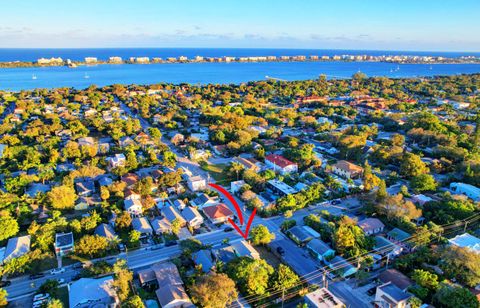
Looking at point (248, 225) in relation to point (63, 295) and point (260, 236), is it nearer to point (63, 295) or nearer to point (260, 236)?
point (260, 236)

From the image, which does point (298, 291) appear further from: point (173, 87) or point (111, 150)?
point (173, 87)

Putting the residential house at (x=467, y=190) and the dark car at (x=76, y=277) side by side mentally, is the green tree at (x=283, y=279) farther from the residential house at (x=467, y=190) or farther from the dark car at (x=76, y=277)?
the residential house at (x=467, y=190)

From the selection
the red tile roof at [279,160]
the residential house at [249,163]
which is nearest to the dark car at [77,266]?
the residential house at [249,163]

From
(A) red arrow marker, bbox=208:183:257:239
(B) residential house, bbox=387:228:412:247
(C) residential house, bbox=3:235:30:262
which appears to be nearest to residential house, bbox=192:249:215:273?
(A) red arrow marker, bbox=208:183:257:239

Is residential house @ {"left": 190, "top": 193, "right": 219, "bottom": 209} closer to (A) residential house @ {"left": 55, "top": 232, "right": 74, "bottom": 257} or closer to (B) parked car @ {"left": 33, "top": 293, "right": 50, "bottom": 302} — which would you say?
(A) residential house @ {"left": 55, "top": 232, "right": 74, "bottom": 257}

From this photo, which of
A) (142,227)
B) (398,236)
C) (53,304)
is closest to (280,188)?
(398,236)
